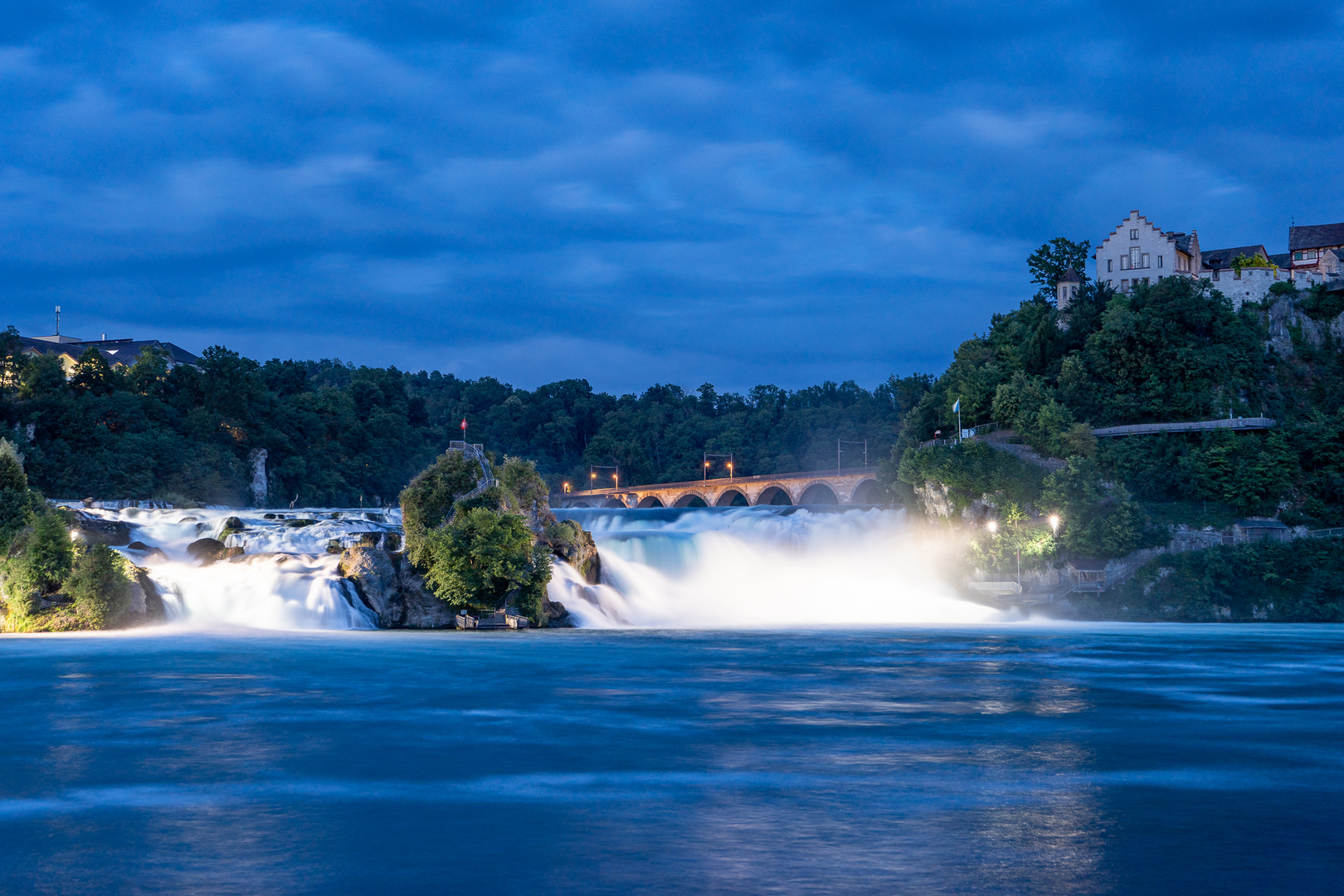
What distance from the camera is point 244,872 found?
37.6 ft

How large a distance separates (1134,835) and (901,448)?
60.4 m

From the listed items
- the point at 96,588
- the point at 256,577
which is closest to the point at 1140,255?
the point at 256,577

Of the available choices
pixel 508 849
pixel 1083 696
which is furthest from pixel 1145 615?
pixel 508 849

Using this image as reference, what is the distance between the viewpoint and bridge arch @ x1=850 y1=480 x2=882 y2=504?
281 ft

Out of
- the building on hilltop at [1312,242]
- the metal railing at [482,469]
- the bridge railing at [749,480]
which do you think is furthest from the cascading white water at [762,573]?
the building on hilltop at [1312,242]

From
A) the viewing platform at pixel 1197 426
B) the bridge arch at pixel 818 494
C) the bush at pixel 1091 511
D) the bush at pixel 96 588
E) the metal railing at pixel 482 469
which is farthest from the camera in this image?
the bridge arch at pixel 818 494

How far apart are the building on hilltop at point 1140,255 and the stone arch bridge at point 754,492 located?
22900 mm

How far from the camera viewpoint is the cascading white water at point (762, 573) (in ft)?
164

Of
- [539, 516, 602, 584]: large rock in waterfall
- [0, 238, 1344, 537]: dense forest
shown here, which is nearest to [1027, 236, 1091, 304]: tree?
[0, 238, 1344, 537]: dense forest

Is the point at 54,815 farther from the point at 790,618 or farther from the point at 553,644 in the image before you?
the point at 790,618

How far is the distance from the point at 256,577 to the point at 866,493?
188ft

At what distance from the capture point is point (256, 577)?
142ft

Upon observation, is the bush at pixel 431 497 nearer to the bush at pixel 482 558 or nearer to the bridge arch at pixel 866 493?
the bush at pixel 482 558

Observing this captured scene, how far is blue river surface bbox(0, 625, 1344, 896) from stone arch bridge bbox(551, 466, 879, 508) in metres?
52.2
